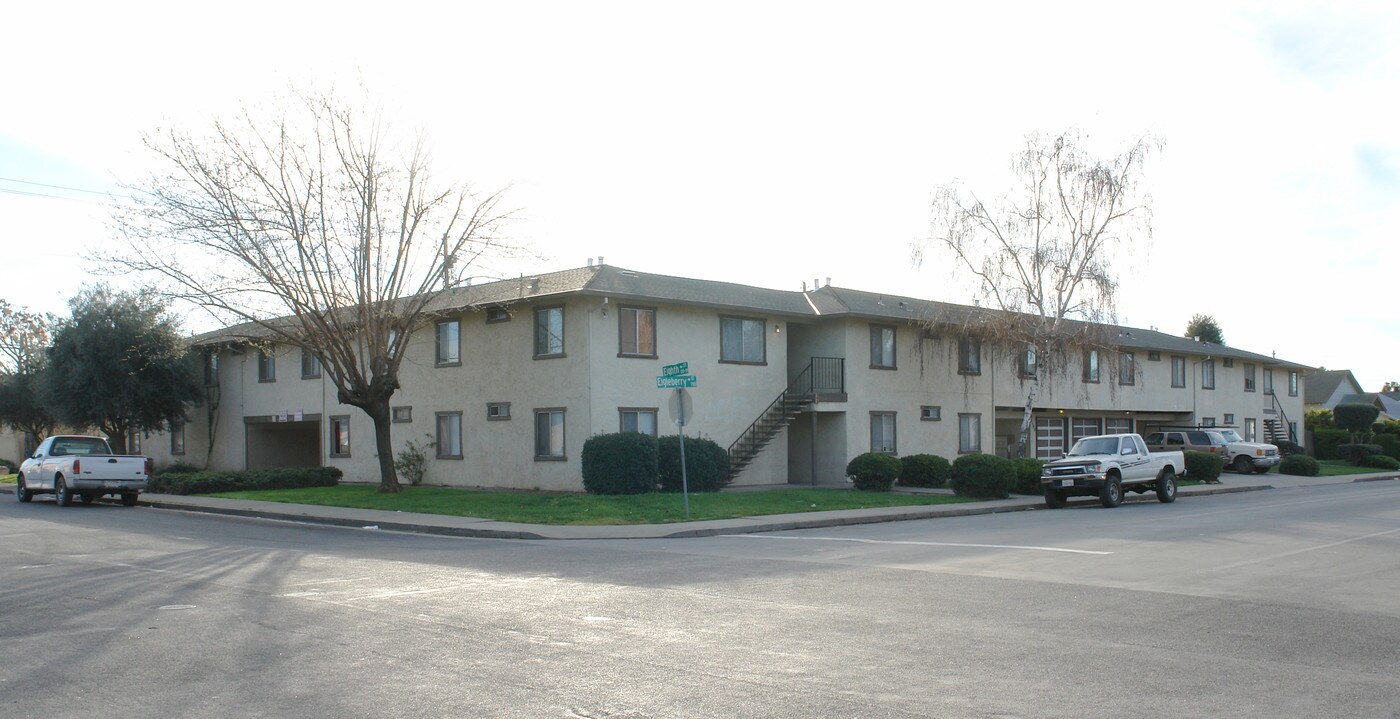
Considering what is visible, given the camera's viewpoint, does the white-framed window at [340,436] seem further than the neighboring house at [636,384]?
Yes

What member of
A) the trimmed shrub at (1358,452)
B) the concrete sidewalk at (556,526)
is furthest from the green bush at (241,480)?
the trimmed shrub at (1358,452)

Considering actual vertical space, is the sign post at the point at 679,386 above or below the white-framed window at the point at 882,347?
below

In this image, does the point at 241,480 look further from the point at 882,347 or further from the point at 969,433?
the point at 969,433

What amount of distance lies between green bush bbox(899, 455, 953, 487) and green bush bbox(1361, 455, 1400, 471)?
31.1 m

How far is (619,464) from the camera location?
27062mm

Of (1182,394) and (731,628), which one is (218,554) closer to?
(731,628)

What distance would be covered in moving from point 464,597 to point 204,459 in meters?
38.2

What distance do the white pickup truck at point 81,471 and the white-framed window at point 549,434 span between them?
415 inches

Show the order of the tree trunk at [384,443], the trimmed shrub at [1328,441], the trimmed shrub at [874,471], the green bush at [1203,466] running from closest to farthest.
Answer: the tree trunk at [384,443] → the trimmed shrub at [874,471] → the green bush at [1203,466] → the trimmed shrub at [1328,441]

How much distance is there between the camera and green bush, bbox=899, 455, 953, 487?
32656 millimetres

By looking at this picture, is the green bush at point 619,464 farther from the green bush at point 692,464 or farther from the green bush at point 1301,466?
the green bush at point 1301,466

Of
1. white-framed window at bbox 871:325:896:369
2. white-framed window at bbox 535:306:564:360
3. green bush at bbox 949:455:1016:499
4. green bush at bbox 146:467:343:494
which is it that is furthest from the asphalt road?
white-framed window at bbox 871:325:896:369

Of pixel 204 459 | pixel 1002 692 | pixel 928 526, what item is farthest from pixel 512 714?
pixel 204 459

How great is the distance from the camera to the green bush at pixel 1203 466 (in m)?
37.6
